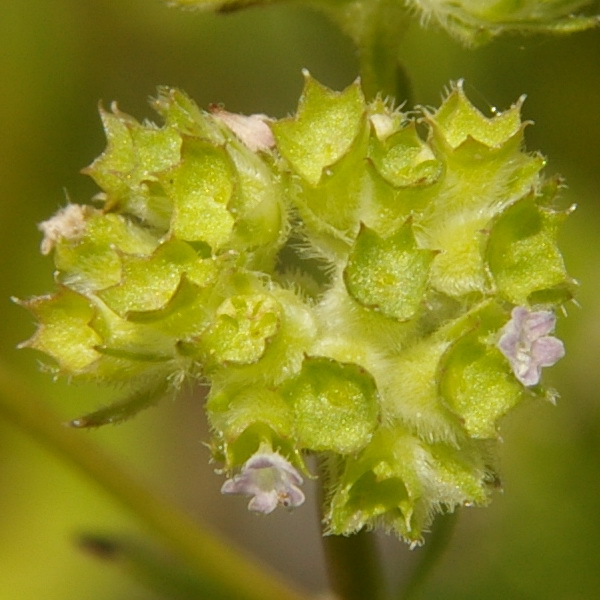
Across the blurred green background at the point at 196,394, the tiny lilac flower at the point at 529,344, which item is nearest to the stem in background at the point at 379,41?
the tiny lilac flower at the point at 529,344

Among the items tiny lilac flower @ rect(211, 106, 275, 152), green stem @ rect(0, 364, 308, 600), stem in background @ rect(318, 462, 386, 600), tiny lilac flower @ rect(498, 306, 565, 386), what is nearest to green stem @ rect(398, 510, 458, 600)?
stem in background @ rect(318, 462, 386, 600)

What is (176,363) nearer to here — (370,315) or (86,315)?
(86,315)

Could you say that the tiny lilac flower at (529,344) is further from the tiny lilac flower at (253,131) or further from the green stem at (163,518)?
the green stem at (163,518)

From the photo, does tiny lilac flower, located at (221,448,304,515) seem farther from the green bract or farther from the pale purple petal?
the pale purple petal

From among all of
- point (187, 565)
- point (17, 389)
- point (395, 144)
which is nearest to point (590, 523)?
point (187, 565)

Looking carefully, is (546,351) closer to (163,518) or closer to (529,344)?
(529,344)
